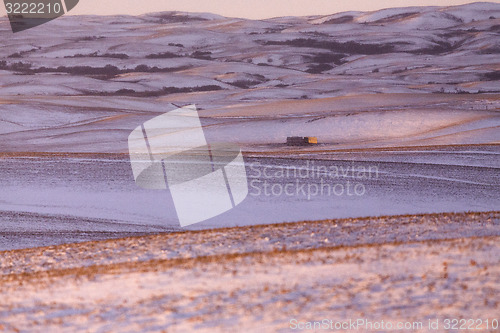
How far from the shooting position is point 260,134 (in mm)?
4492

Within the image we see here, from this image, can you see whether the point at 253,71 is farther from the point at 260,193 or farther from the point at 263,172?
the point at 260,193

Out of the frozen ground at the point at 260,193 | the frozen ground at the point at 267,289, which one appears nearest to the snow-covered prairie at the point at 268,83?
the frozen ground at the point at 260,193

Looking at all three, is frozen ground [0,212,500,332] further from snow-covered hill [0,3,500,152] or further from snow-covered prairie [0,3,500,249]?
snow-covered hill [0,3,500,152]

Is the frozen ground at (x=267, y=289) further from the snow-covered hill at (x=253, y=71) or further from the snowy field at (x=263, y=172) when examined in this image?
the snow-covered hill at (x=253, y=71)

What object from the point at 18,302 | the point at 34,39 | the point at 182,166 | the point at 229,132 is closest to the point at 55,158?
the point at 182,166

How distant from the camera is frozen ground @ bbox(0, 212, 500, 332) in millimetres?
1441

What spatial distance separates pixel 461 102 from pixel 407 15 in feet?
2.92

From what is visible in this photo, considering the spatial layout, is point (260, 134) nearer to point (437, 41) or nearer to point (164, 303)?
point (437, 41)

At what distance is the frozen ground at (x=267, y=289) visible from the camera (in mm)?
1441

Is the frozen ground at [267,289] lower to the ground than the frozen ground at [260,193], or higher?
higher

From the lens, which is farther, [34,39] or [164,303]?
[34,39]

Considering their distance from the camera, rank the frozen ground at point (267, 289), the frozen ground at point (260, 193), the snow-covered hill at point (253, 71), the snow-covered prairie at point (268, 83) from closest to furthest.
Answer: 1. the frozen ground at point (267, 289)
2. the frozen ground at point (260, 193)
3. the snow-covered prairie at point (268, 83)
4. the snow-covered hill at point (253, 71)

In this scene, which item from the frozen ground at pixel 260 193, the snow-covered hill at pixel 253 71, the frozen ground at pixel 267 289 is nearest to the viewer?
the frozen ground at pixel 267 289

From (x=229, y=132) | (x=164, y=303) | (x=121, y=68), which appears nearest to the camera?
(x=164, y=303)
